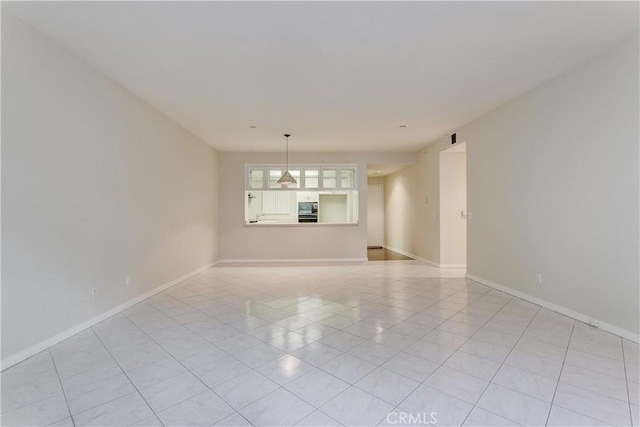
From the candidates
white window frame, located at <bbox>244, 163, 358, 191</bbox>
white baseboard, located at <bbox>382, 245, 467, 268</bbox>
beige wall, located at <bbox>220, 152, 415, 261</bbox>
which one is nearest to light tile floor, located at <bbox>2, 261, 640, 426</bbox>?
white baseboard, located at <bbox>382, 245, 467, 268</bbox>

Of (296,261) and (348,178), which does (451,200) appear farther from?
(296,261)

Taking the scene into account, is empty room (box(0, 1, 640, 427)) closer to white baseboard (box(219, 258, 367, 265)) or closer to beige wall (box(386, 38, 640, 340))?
beige wall (box(386, 38, 640, 340))

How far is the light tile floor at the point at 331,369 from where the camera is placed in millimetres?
1694

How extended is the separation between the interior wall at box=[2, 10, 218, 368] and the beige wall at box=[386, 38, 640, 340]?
5163 millimetres

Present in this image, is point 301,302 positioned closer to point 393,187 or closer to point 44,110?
point 44,110

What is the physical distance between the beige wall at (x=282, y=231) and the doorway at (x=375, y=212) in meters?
3.01

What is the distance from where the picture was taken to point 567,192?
328cm

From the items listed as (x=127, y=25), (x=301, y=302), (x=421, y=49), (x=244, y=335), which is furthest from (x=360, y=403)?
(x=127, y=25)

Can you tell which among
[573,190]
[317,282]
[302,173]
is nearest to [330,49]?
[573,190]

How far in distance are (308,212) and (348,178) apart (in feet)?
4.59

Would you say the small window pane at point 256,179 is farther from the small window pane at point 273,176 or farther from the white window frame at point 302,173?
the small window pane at point 273,176

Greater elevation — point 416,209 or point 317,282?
point 416,209

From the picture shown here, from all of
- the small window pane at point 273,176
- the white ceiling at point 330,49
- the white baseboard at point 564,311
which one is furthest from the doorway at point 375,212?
the white ceiling at point 330,49

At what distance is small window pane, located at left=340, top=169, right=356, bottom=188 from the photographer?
7480 mm
